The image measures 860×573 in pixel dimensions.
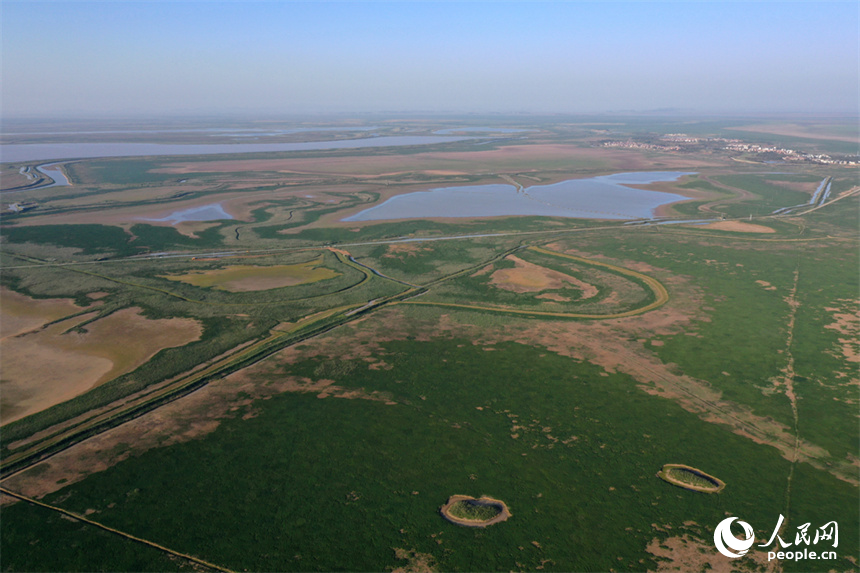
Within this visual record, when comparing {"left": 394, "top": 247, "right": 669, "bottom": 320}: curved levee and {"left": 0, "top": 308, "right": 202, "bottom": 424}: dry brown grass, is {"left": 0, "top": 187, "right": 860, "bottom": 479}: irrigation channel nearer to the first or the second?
{"left": 394, "top": 247, "right": 669, "bottom": 320}: curved levee

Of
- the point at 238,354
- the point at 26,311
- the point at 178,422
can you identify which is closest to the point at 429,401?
the point at 178,422

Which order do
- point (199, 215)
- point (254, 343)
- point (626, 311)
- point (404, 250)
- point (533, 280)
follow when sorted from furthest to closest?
point (199, 215)
point (404, 250)
point (533, 280)
point (626, 311)
point (254, 343)

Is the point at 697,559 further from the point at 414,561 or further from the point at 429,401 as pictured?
the point at 429,401

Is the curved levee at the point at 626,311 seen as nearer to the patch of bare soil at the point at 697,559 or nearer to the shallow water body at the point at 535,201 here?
the patch of bare soil at the point at 697,559

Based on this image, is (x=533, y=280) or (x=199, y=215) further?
(x=199, y=215)

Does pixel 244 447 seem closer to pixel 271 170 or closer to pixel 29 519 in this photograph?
pixel 29 519

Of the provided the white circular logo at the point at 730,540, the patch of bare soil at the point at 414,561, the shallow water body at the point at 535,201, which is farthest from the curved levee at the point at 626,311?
the shallow water body at the point at 535,201
